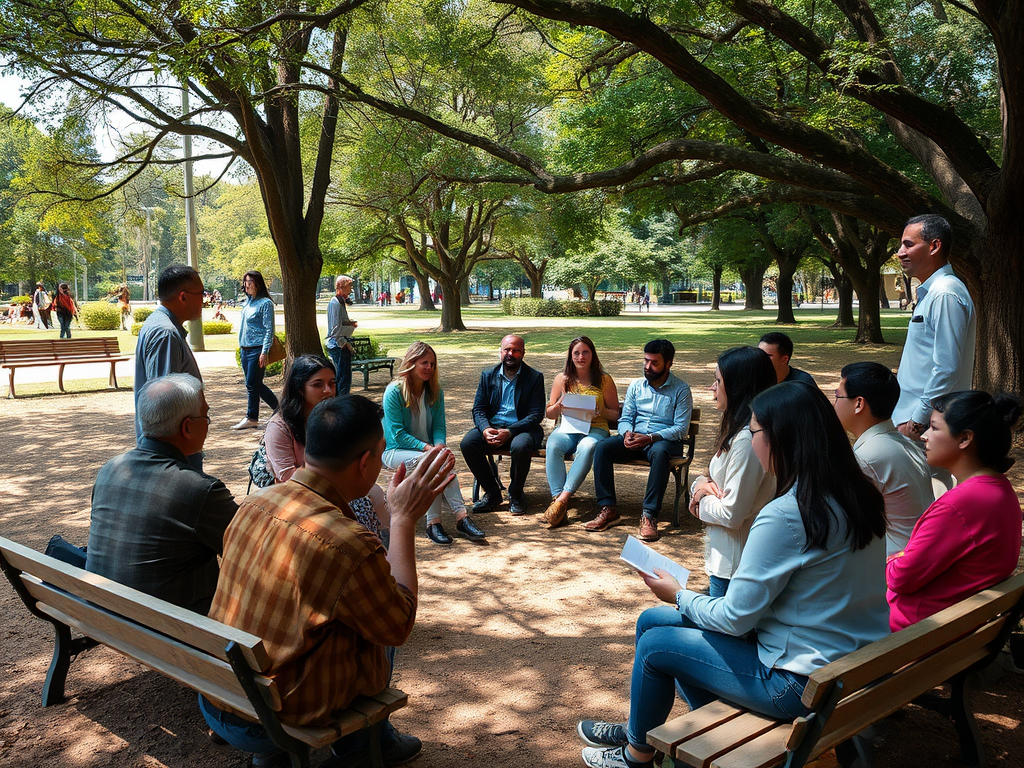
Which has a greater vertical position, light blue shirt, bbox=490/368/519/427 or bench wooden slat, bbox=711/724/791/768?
light blue shirt, bbox=490/368/519/427

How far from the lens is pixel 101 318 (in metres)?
31.1

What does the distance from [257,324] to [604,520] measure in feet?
19.9

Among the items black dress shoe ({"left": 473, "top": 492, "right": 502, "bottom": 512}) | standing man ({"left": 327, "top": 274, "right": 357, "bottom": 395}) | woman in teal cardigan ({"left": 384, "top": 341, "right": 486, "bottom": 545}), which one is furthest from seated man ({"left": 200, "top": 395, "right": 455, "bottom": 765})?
standing man ({"left": 327, "top": 274, "right": 357, "bottom": 395})

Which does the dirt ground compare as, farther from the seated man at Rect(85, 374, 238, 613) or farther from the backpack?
the backpack

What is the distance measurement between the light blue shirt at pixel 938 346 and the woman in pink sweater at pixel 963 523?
104 centimetres

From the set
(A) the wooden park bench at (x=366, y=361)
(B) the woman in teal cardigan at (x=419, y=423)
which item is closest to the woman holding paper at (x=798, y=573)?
(B) the woman in teal cardigan at (x=419, y=423)

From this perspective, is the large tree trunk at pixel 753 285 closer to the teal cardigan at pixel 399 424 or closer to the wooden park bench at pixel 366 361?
the wooden park bench at pixel 366 361

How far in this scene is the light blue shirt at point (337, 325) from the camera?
11.3 metres

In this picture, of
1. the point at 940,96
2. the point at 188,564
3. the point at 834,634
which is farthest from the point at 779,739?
the point at 940,96

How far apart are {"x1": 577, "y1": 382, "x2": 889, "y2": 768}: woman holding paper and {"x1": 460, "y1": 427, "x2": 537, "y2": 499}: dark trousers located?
13.2 ft

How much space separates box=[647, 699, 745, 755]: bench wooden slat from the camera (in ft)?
7.42

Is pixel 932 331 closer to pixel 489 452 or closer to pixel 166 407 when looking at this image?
pixel 489 452

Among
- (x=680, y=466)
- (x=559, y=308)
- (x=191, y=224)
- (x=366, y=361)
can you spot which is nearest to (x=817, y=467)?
(x=680, y=466)

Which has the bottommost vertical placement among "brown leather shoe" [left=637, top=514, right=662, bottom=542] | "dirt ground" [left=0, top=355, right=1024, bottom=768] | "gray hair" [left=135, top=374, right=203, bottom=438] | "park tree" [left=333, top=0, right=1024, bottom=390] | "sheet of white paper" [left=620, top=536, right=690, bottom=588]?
"dirt ground" [left=0, top=355, right=1024, bottom=768]
